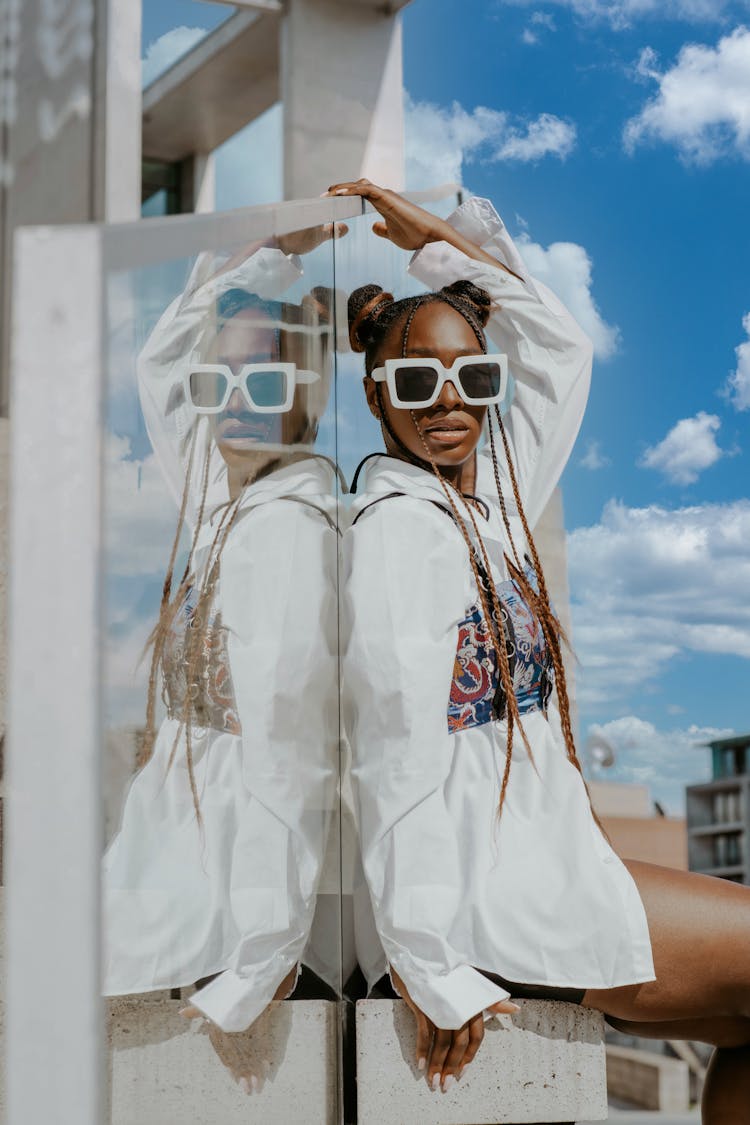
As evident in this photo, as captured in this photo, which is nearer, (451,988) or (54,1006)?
(54,1006)

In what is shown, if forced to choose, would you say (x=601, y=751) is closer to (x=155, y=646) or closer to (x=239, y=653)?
(x=239, y=653)

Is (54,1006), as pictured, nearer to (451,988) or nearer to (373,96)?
(451,988)

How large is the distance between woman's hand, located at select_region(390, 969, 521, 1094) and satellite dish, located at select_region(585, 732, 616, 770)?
3822 millimetres

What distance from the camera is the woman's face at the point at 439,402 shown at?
1685mm

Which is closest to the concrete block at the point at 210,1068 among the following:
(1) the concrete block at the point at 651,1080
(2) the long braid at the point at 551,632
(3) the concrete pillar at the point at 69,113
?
(2) the long braid at the point at 551,632

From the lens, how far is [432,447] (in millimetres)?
1686

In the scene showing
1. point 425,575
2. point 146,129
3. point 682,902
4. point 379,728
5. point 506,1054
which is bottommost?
point 506,1054

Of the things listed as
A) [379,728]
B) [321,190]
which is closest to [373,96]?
[321,190]

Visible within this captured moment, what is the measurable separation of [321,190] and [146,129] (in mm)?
1182

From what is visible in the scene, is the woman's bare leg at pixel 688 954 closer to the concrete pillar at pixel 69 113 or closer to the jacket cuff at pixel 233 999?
the jacket cuff at pixel 233 999

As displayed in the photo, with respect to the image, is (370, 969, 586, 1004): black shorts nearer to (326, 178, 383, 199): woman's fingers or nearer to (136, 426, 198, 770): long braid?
(136, 426, 198, 770): long braid

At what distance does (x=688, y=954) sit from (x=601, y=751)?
3926mm

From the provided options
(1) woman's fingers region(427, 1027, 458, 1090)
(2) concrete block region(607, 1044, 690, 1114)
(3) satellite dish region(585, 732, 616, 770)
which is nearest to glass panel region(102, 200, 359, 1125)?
(1) woman's fingers region(427, 1027, 458, 1090)

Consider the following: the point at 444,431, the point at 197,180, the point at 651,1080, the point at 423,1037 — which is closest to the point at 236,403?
the point at 444,431
